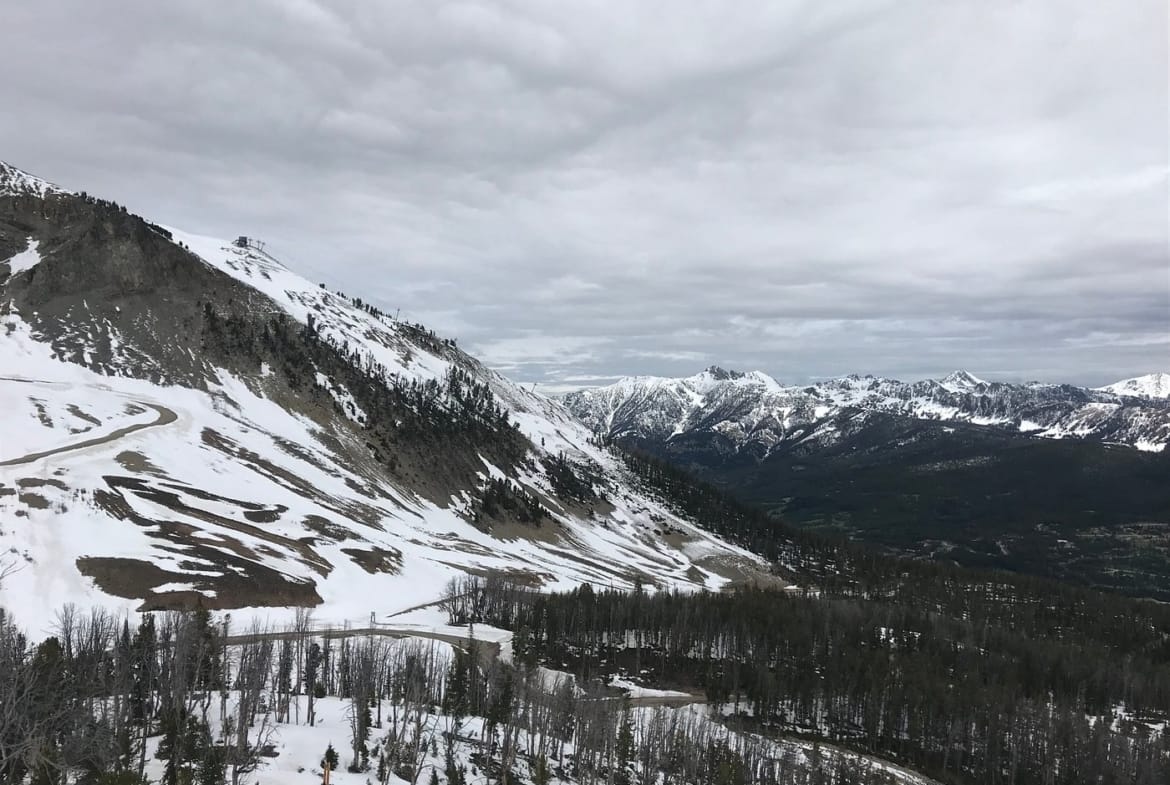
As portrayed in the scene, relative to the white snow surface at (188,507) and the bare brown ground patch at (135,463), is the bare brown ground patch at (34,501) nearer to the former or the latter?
the white snow surface at (188,507)

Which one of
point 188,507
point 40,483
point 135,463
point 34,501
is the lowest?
point 188,507

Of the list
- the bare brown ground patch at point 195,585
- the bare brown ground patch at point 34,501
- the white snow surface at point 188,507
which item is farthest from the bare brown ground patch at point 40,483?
the bare brown ground patch at point 195,585

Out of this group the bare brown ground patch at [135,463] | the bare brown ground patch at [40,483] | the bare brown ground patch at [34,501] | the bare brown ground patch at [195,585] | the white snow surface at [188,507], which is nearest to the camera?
the bare brown ground patch at [195,585]

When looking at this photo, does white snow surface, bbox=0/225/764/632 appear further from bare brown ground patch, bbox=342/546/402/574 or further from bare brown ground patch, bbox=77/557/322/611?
bare brown ground patch, bbox=77/557/322/611

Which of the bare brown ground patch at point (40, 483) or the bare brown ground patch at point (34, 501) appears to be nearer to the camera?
the bare brown ground patch at point (34, 501)

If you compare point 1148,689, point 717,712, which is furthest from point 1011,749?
point 1148,689

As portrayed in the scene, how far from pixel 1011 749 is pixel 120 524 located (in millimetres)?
146807

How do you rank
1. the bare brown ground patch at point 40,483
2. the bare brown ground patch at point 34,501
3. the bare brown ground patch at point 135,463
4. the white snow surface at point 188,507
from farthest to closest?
the bare brown ground patch at point 135,463 < the bare brown ground patch at point 40,483 < the bare brown ground patch at point 34,501 < the white snow surface at point 188,507

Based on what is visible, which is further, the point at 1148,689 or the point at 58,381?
the point at 58,381

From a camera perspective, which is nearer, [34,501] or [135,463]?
[34,501]

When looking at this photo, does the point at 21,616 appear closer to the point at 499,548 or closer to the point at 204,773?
the point at 204,773

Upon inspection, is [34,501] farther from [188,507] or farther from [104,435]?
[104,435]

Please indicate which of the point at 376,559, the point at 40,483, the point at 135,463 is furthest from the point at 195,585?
the point at 135,463

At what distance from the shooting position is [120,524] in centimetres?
10425
